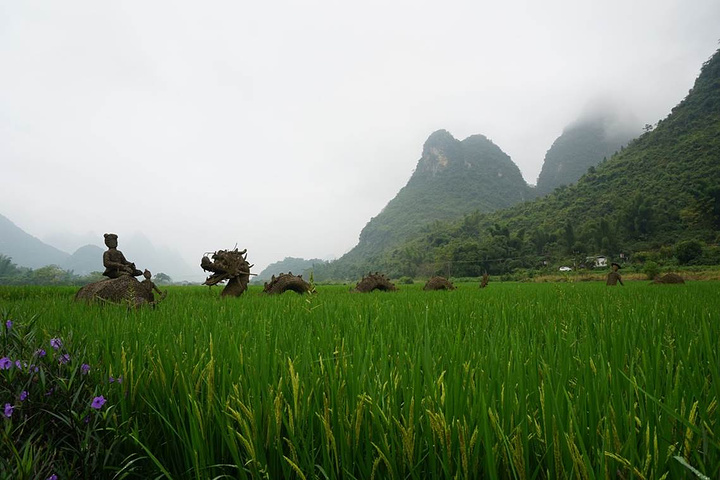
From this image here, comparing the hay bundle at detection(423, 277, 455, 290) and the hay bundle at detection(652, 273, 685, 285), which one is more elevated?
the hay bundle at detection(652, 273, 685, 285)

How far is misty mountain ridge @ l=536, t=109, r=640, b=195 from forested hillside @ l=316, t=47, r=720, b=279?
2095 inches

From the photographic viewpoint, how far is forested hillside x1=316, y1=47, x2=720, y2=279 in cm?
4447

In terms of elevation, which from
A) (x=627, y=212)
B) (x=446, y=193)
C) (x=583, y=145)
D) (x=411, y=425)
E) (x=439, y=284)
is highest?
(x=583, y=145)

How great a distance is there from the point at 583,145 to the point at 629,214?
111 metres

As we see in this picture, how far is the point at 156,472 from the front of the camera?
91 cm

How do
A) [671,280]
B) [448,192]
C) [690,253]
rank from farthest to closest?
[448,192]
[690,253]
[671,280]

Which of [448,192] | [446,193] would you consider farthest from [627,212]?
[448,192]

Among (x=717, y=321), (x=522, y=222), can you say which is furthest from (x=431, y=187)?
(x=717, y=321)

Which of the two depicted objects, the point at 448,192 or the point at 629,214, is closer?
the point at 629,214

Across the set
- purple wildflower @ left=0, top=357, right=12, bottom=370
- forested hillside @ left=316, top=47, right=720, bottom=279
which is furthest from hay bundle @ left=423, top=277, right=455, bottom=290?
forested hillside @ left=316, top=47, right=720, bottom=279

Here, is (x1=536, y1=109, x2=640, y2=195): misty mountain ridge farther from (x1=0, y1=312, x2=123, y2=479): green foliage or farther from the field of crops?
(x1=0, y1=312, x2=123, y2=479): green foliage

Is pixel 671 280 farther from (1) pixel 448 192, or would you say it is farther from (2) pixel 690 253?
(1) pixel 448 192

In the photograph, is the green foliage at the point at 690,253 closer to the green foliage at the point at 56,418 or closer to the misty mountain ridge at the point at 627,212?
the misty mountain ridge at the point at 627,212

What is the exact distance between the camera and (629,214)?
4962cm
